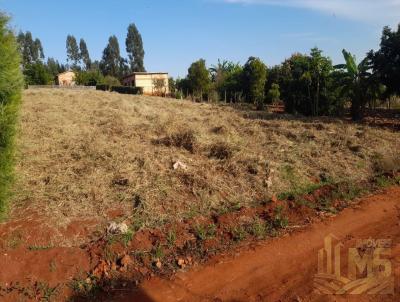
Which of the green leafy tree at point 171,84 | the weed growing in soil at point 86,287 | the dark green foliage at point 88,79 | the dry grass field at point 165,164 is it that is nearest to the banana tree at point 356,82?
the dry grass field at point 165,164

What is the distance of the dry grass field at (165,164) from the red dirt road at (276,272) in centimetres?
107

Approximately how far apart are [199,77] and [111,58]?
4562 cm

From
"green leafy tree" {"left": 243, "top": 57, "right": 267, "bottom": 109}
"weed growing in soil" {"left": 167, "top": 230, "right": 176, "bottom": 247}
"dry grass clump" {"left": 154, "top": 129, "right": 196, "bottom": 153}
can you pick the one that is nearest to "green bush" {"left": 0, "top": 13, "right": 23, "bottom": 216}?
"weed growing in soil" {"left": 167, "top": 230, "right": 176, "bottom": 247}

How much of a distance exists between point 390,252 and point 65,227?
13.1 feet

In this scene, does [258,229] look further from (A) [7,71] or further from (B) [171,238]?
(A) [7,71]

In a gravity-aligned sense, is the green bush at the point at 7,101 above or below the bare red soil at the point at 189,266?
above

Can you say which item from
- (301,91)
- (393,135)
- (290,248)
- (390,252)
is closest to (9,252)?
(290,248)

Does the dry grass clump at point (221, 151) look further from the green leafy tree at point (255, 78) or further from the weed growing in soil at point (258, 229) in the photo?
the green leafy tree at point (255, 78)

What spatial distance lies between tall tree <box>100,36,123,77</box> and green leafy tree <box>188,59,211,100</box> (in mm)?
43644

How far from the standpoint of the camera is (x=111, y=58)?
6806 cm

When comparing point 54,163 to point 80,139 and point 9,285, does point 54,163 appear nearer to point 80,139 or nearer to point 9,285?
point 80,139

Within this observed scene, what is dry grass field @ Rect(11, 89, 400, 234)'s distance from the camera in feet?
18.1

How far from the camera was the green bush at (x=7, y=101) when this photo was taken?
4.64m

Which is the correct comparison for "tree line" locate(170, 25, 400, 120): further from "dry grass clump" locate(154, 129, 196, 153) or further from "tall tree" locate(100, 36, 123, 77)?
"tall tree" locate(100, 36, 123, 77)
